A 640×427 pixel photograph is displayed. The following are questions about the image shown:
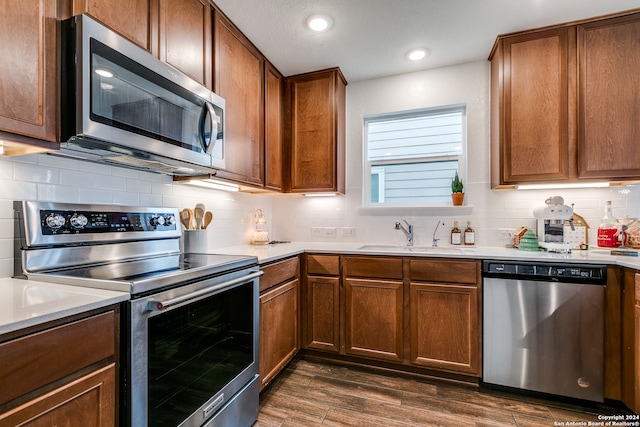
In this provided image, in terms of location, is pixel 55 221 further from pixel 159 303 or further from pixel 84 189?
pixel 159 303

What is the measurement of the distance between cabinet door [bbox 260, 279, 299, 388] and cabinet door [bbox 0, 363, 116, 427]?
0.92m

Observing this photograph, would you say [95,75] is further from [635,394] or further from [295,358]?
[635,394]

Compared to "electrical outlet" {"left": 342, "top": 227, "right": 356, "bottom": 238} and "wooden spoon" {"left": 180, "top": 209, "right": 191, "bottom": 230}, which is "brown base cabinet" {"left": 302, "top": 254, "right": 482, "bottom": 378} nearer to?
"electrical outlet" {"left": 342, "top": 227, "right": 356, "bottom": 238}

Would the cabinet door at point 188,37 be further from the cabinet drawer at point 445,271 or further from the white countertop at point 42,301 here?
the cabinet drawer at point 445,271

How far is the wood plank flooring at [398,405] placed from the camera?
1.69 m

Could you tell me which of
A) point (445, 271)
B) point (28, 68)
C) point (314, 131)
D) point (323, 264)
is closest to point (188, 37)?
point (28, 68)

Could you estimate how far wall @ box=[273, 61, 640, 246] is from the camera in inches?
92.8

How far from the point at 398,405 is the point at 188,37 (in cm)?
245

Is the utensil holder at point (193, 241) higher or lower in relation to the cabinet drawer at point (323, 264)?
higher

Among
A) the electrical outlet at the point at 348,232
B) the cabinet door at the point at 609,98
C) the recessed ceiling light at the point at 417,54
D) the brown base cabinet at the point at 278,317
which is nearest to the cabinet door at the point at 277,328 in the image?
the brown base cabinet at the point at 278,317

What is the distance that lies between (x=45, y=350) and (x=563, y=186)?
2993mm

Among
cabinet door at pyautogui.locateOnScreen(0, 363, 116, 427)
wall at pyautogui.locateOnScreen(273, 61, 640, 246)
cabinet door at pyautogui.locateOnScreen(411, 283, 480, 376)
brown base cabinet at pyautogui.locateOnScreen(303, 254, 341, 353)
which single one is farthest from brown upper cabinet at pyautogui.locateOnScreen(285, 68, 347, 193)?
cabinet door at pyautogui.locateOnScreen(0, 363, 116, 427)

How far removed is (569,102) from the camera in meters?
2.09

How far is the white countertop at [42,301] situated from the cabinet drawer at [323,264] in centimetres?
149
